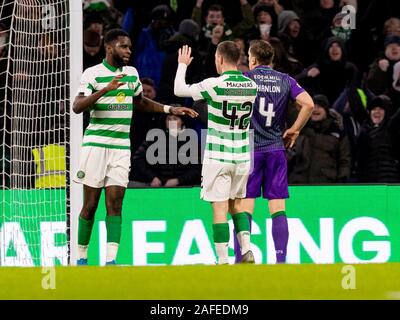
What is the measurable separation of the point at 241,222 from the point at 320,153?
11.8 feet

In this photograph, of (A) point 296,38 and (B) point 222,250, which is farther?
(A) point 296,38

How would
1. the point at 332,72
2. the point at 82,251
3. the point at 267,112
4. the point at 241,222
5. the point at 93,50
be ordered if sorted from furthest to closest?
the point at 332,72
the point at 93,50
the point at 267,112
the point at 82,251
the point at 241,222

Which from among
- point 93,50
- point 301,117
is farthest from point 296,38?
point 301,117

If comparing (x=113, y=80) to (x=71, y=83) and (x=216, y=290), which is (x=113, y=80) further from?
(x=216, y=290)

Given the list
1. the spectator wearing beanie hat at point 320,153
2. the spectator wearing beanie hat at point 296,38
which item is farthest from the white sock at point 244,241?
the spectator wearing beanie hat at point 296,38

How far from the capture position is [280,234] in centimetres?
1125

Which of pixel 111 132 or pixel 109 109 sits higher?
pixel 109 109

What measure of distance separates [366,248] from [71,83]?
350 centimetres

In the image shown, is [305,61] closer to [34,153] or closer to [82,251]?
[34,153]

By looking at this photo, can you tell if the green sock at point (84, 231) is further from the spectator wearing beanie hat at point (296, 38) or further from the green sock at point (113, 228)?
the spectator wearing beanie hat at point (296, 38)

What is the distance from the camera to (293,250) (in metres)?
13.5

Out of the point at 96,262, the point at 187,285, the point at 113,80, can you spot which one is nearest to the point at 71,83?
the point at 113,80

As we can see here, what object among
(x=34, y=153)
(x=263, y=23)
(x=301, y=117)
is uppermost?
(x=263, y=23)

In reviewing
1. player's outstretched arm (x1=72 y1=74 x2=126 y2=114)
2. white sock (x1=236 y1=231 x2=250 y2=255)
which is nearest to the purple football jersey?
white sock (x1=236 y1=231 x2=250 y2=255)
